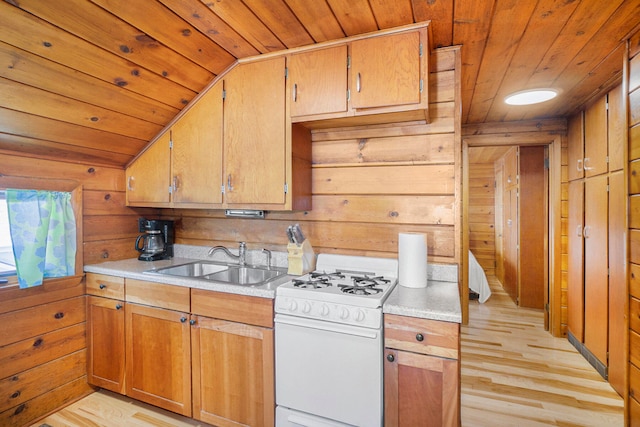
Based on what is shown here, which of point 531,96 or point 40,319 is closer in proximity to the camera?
point 40,319

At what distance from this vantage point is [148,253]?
8.36 ft

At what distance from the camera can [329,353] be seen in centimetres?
155

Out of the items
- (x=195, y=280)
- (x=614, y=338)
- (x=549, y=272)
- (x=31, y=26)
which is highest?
(x=31, y=26)

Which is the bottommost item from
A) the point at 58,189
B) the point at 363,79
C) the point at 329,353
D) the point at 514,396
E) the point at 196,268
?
the point at 514,396

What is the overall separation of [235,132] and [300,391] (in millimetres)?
1585

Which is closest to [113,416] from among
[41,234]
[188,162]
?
[41,234]

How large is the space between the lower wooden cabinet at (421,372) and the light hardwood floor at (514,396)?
33.2 inches

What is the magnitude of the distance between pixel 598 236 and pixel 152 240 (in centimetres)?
359

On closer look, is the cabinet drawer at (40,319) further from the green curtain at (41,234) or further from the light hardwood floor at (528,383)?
the light hardwood floor at (528,383)

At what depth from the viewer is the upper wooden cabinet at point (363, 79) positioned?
170 centimetres

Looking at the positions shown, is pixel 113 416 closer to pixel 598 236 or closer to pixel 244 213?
pixel 244 213

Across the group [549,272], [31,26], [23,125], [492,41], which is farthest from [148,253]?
[549,272]

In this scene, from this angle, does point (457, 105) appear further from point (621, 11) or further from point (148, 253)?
point (148, 253)

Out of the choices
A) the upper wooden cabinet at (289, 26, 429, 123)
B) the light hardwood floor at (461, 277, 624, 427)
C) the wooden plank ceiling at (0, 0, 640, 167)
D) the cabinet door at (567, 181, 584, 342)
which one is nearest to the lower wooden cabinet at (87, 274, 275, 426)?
the wooden plank ceiling at (0, 0, 640, 167)
